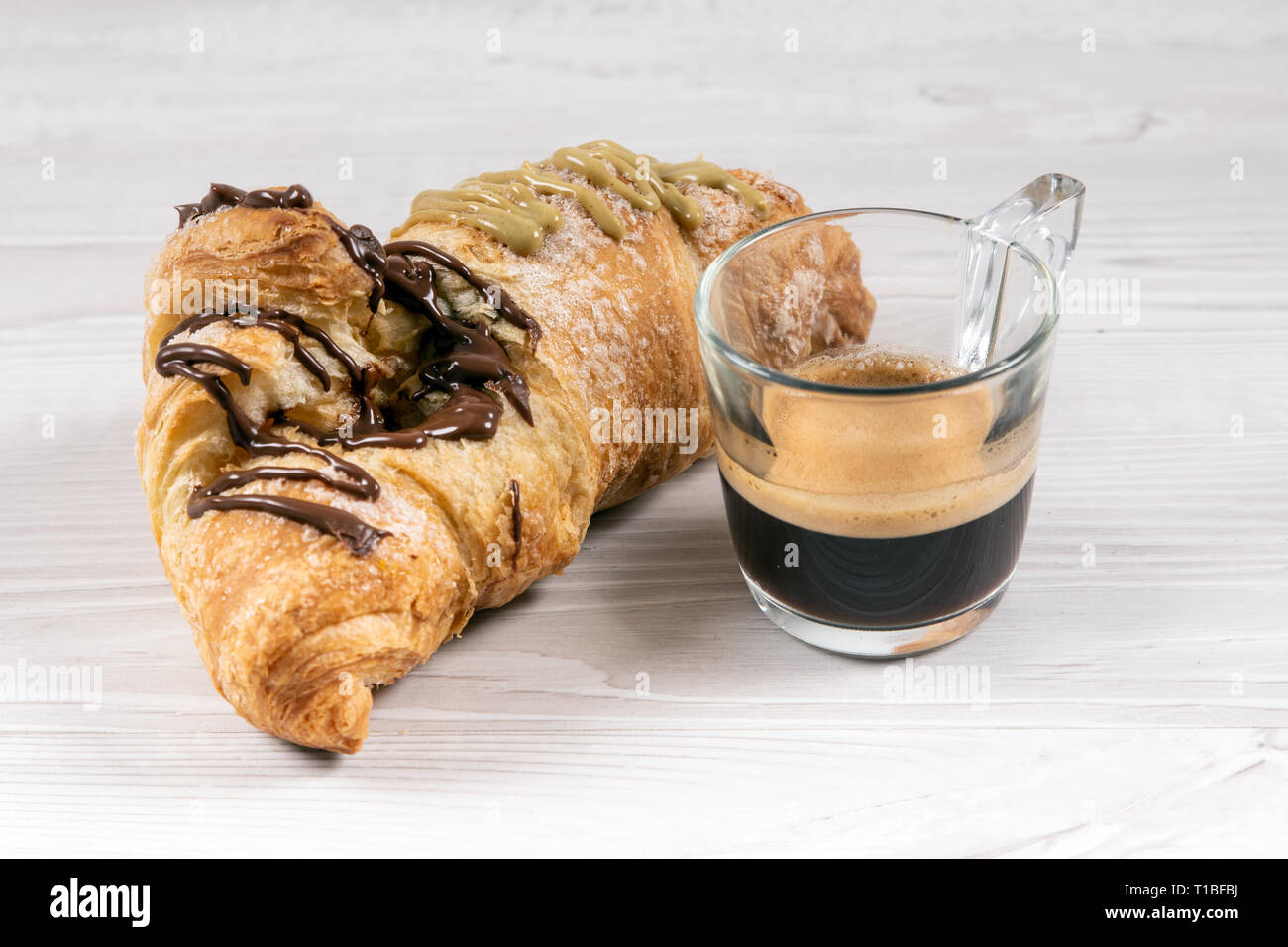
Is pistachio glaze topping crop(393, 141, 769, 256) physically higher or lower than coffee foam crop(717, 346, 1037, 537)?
higher

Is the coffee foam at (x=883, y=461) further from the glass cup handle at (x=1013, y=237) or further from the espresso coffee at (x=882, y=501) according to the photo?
the glass cup handle at (x=1013, y=237)

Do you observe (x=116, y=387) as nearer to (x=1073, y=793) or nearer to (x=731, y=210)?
(x=731, y=210)

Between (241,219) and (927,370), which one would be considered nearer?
(241,219)

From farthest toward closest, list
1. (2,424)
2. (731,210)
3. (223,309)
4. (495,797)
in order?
(2,424) → (731,210) → (223,309) → (495,797)

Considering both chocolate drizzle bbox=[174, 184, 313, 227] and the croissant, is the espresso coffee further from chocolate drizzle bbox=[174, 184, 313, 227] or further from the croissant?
chocolate drizzle bbox=[174, 184, 313, 227]

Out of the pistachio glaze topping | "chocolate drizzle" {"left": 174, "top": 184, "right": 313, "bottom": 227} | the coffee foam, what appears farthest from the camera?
the pistachio glaze topping

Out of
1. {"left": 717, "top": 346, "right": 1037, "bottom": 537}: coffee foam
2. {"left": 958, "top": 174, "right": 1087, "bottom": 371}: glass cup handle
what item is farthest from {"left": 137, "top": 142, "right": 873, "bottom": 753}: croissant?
{"left": 717, "top": 346, "right": 1037, "bottom": 537}: coffee foam

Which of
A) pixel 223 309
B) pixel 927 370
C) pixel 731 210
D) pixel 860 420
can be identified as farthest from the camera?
pixel 731 210

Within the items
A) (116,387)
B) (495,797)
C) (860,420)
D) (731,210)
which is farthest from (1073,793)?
(116,387)
